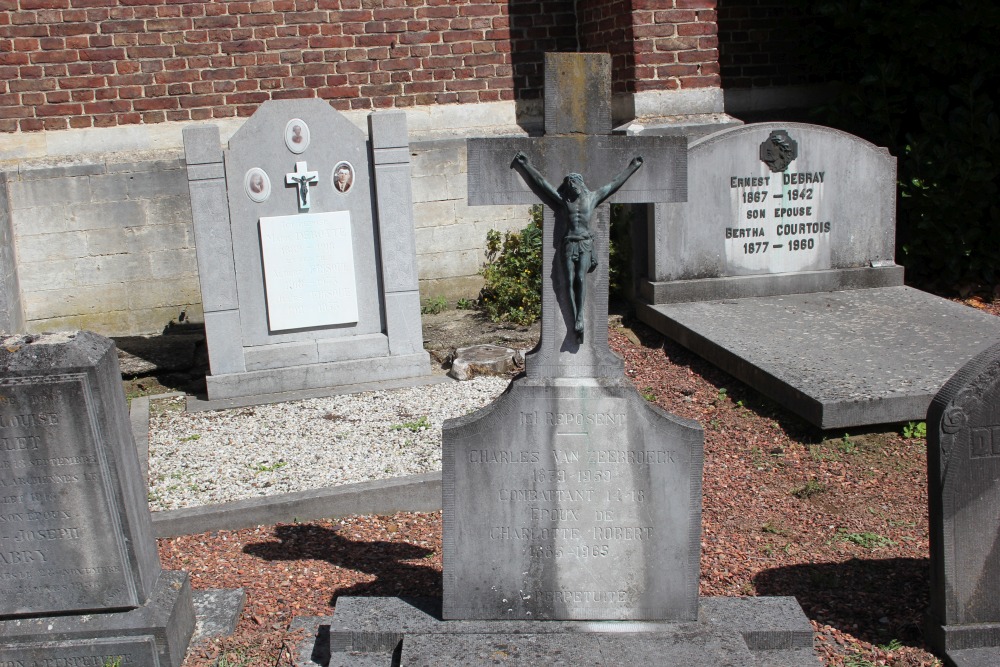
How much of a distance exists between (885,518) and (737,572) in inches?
38.4

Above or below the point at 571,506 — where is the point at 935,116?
above

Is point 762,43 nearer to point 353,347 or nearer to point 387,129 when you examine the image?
point 387,129

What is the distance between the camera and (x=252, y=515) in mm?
4945

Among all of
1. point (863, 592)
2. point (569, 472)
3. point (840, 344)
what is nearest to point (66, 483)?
point (569, 472)

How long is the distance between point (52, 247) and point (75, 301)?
1.74 ft

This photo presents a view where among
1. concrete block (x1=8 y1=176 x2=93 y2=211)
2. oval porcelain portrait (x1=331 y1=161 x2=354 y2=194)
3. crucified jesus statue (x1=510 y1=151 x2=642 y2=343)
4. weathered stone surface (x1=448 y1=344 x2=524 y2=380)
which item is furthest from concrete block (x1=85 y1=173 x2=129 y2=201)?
crucified jesus statue (x1=510 y1=151 x2=642 y2=343)

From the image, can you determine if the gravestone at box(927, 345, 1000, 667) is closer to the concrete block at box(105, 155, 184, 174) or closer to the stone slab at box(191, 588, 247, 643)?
the stone slab at box(191, 588, 247, 643)

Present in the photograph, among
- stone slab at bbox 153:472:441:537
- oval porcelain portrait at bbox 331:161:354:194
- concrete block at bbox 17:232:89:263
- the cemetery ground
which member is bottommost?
the cemetery ground

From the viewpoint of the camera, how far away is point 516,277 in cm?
875

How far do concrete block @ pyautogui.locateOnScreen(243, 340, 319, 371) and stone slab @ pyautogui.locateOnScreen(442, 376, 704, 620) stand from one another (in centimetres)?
376

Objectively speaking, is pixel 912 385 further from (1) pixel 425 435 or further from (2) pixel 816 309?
(1) pixel 425 435

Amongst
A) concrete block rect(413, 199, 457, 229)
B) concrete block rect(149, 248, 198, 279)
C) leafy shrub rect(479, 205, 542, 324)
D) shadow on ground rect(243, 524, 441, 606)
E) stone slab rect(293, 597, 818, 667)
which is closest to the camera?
stone slab rect(293, 597, 818, 667)

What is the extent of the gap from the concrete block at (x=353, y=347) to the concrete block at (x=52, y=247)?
3.13 m

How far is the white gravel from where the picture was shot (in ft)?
17.6
